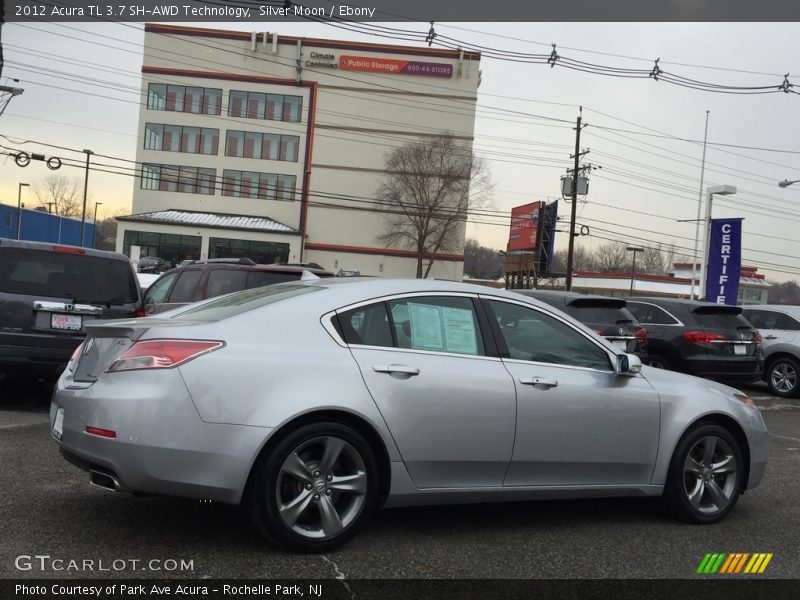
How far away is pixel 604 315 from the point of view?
1057cm

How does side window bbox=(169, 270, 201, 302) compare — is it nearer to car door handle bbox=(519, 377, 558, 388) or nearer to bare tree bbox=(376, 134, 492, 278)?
car door handle bbox=(519, 377, 558, 388)

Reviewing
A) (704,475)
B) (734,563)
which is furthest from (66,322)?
(734,563)

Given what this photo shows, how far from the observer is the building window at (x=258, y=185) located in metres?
59.8

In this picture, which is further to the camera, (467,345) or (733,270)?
(733,270)

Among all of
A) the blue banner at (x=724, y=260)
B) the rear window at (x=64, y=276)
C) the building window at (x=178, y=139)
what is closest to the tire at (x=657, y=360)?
the rear window at (x=64, y=276)

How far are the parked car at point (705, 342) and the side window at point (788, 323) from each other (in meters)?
2.09

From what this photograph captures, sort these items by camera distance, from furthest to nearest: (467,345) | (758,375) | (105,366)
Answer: (758,375) → (467,345) → (105,366)

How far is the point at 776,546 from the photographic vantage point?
4520 millimetres

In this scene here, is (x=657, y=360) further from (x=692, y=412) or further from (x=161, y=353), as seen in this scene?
(x=161, y=353)

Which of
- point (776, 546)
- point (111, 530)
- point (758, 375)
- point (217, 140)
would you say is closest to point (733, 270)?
point (758, 375)

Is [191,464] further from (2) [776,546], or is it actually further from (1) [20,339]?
(1) [20,339]

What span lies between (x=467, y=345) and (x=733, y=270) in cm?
2587

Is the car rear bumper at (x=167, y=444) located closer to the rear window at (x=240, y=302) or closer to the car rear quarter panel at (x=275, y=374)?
the car rear quarter panel at (x=275, y=374)

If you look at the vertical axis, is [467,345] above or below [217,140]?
below
